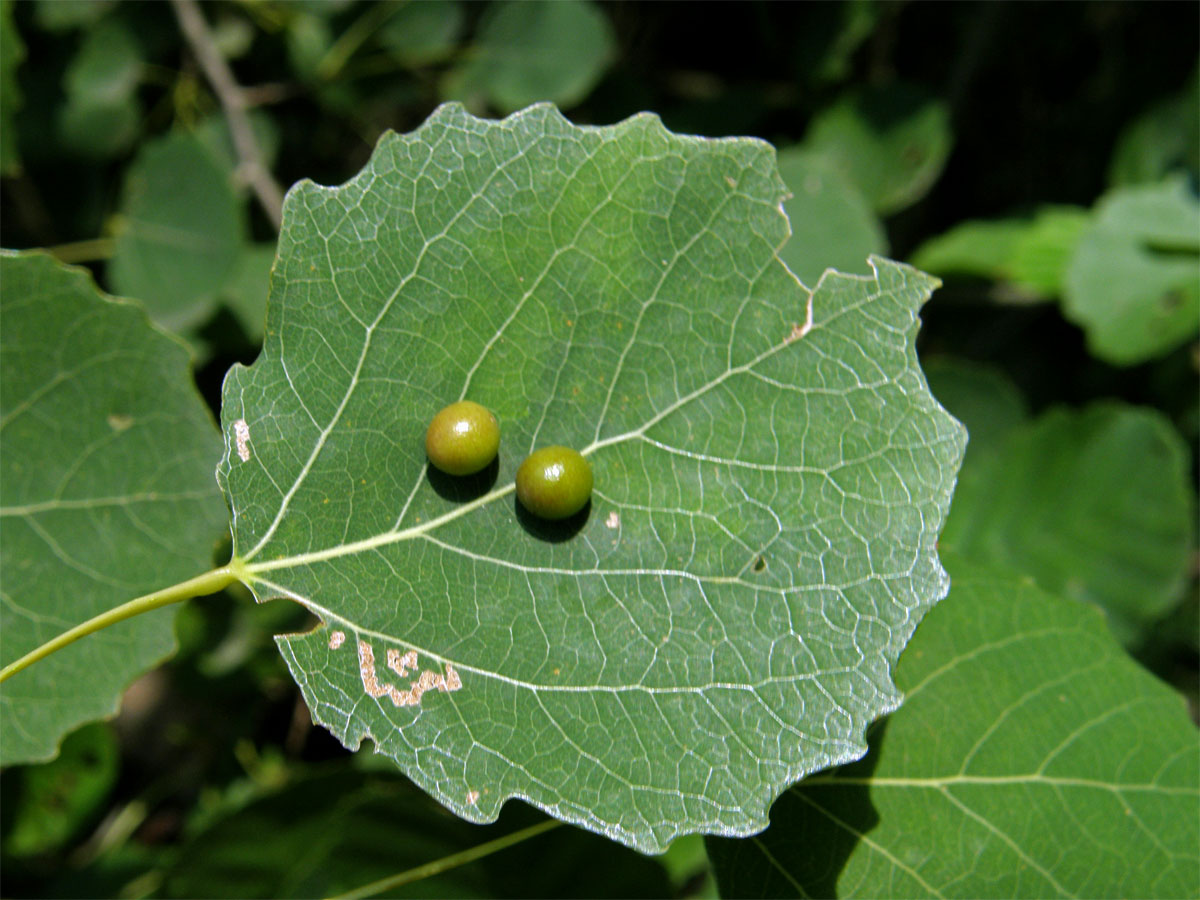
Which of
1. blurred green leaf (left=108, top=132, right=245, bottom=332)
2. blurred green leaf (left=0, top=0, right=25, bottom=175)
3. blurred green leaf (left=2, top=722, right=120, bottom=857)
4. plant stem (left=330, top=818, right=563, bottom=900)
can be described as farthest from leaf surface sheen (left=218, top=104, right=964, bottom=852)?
blurred green leaf (left=2, top=722, right=120, bottom=857)

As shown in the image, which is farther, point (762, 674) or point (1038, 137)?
point (1038, 137)

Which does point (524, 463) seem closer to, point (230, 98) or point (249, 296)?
point (249, 296)

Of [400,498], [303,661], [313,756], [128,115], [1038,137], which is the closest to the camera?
[303,661]

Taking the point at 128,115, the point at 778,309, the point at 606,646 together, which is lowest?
the point at 128,115

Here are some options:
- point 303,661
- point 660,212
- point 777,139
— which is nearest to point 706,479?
point 660,212

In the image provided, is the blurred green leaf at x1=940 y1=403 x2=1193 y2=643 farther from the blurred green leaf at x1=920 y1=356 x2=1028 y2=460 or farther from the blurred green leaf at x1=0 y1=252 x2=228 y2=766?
the blurred green leaf at x1=0 y1=252 x2=228 y2=766

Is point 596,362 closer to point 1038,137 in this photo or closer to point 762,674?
point 762,674
